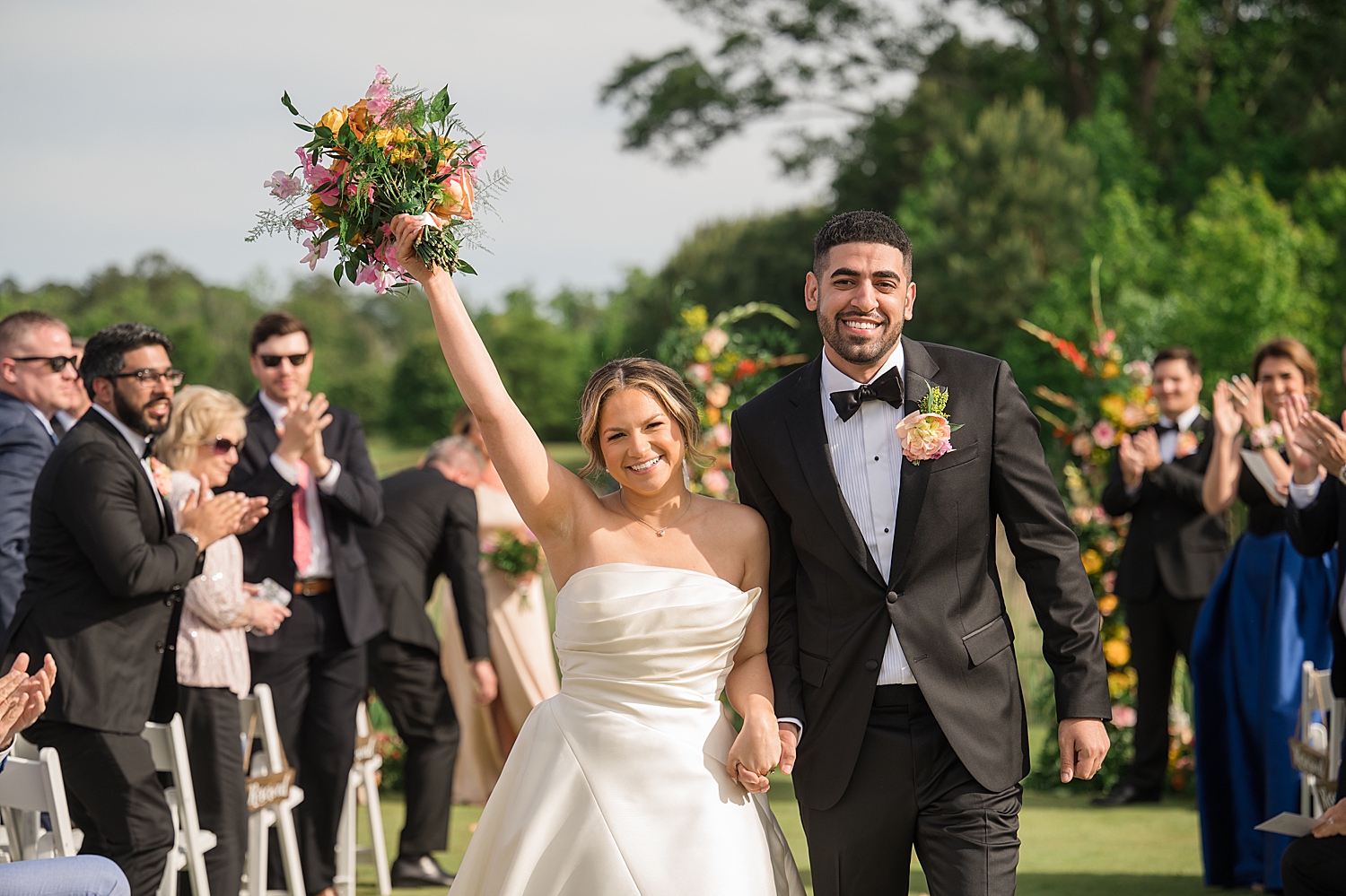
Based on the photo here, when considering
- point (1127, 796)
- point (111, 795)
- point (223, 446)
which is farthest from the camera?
point (1127, 796)

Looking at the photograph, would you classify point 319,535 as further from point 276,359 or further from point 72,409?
point 72,409

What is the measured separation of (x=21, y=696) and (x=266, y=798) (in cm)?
184

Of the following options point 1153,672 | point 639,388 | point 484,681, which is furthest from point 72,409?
point 1153,672

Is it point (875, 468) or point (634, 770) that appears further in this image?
point (875, 468)

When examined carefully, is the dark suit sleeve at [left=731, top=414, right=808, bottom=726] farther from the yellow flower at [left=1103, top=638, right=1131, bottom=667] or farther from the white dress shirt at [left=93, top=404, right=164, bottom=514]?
the yellow flower at [left=1103, top=638, right=1131, bottom=667]

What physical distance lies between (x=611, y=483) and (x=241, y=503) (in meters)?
2.77

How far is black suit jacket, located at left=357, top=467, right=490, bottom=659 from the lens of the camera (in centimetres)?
658

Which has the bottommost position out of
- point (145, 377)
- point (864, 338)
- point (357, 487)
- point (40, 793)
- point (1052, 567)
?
point (40, 793)

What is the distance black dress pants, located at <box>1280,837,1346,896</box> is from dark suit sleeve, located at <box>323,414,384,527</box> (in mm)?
3787

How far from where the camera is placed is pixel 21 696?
11.3 ft

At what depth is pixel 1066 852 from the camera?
6.47 meters

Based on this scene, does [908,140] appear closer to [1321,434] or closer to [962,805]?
[1321,434]

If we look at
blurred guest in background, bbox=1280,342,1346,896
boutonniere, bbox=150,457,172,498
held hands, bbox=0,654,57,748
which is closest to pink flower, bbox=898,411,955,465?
blurred guest in background, bbox=1280,342,1346,896

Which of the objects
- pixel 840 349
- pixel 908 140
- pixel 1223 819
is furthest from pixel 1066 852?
pixel 908 140
